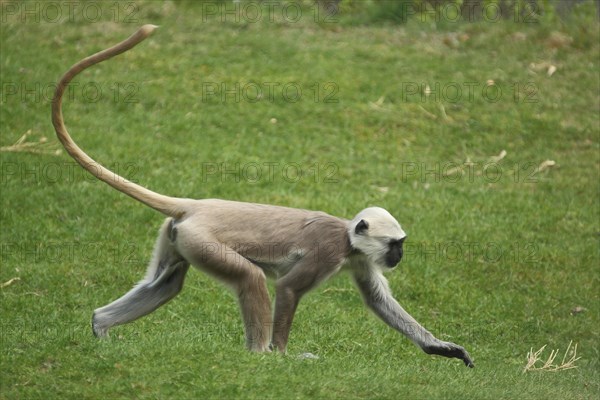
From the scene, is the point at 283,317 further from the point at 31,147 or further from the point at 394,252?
the point at 31,147

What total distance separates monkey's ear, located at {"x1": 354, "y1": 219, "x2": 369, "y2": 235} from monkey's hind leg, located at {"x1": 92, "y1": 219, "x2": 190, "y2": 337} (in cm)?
118

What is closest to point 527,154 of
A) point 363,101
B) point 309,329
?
point 363,101

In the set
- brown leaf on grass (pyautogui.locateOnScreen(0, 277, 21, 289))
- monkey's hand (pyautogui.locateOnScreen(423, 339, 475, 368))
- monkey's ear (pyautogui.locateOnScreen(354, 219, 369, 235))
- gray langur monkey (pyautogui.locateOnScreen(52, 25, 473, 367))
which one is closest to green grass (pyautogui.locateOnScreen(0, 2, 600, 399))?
brown leaf on grass (pyautogui.locateOnScreen(0, 277, 21, 289))

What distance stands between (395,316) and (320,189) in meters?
4.00

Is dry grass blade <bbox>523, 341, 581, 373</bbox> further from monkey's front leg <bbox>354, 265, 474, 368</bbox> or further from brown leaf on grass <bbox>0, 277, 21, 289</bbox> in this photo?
brown leaf on grass <bbox>0, 277, 21, 289</bbox>

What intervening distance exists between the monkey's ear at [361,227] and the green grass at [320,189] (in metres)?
0.88

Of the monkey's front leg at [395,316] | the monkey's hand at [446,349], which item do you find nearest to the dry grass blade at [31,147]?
the monkey's front leg at [395,316]

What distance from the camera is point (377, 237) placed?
6.38 m

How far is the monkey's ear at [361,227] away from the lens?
6.36 m

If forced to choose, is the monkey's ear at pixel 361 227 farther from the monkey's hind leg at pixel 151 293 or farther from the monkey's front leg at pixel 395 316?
the monkey's hind leg at pixel 151 293

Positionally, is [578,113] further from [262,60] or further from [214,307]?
[214,307]

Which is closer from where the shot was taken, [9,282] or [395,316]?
[395,316]

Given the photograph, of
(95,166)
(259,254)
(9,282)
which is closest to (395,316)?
(259,254)

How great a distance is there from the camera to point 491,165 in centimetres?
1139
